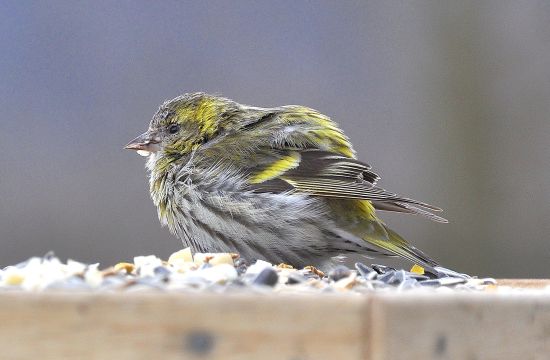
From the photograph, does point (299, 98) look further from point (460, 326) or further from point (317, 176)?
point (460, 326)

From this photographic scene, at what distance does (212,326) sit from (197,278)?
0.59 metres

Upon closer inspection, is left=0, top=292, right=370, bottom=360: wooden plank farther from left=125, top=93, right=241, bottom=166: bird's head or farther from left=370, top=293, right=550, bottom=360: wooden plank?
left=125, top=93, right=241, bottom=166: bird's head

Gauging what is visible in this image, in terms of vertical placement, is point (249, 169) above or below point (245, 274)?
above

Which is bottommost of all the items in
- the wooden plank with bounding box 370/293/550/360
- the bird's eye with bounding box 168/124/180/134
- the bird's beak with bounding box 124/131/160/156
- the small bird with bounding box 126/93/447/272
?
the wooden plank with bounding box 370/293/550/360

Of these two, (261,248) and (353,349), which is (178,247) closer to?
(261,248)

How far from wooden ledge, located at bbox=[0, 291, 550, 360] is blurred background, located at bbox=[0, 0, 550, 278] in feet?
13.1

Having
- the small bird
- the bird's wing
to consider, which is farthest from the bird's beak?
the bird's wing

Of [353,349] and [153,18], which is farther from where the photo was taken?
[153,18]

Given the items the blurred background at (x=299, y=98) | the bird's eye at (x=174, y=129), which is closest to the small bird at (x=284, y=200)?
the bird's eye at (x=174, y=129)

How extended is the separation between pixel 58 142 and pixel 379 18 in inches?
80.0

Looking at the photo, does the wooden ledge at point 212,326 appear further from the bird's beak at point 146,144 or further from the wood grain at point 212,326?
the bird's beak at point 146,144

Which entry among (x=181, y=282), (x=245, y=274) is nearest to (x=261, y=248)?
(x=245, y=274)

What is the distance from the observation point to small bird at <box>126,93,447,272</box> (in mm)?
3652

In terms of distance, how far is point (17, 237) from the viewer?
5910mm
